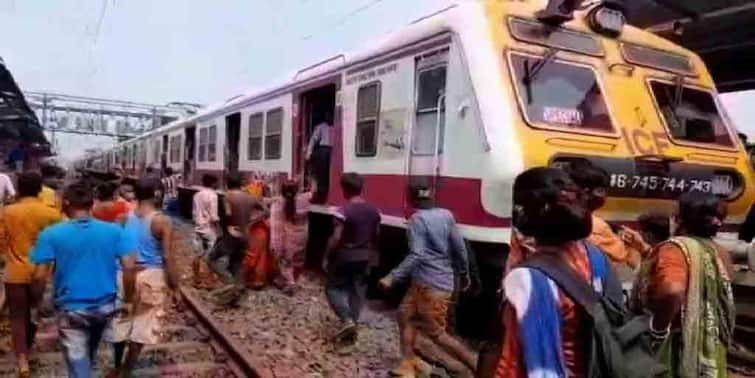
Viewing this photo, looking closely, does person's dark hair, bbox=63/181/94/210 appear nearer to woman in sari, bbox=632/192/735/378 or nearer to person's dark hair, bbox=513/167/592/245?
person's dark hair, bbox=513/167/592/245

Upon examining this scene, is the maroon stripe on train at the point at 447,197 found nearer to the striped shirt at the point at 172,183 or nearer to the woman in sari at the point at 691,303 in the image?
the woman in sari at the point at 691,303

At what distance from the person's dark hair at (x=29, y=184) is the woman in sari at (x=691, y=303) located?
4.36 m

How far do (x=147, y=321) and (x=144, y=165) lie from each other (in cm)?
2211

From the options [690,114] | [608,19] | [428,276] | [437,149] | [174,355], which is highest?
[608,19]

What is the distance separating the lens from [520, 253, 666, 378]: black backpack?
210cm

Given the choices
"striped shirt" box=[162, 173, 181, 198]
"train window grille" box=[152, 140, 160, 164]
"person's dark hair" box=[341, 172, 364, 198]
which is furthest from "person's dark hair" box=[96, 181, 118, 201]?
"train window grille" box=[152, 140, 160, 164]

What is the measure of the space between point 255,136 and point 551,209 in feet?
34.8

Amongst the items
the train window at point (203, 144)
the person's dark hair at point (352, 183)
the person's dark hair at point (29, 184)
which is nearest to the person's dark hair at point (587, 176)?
the person's dark hair at point (352, 183)

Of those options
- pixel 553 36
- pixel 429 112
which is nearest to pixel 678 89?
pixel 553 36

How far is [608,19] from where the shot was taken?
743 cm

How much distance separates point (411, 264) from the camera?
560cm

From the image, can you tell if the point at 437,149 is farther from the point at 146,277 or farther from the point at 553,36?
the point at 146,277

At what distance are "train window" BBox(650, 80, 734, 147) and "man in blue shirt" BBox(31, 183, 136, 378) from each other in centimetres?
516

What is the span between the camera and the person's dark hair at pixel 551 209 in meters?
2.28
